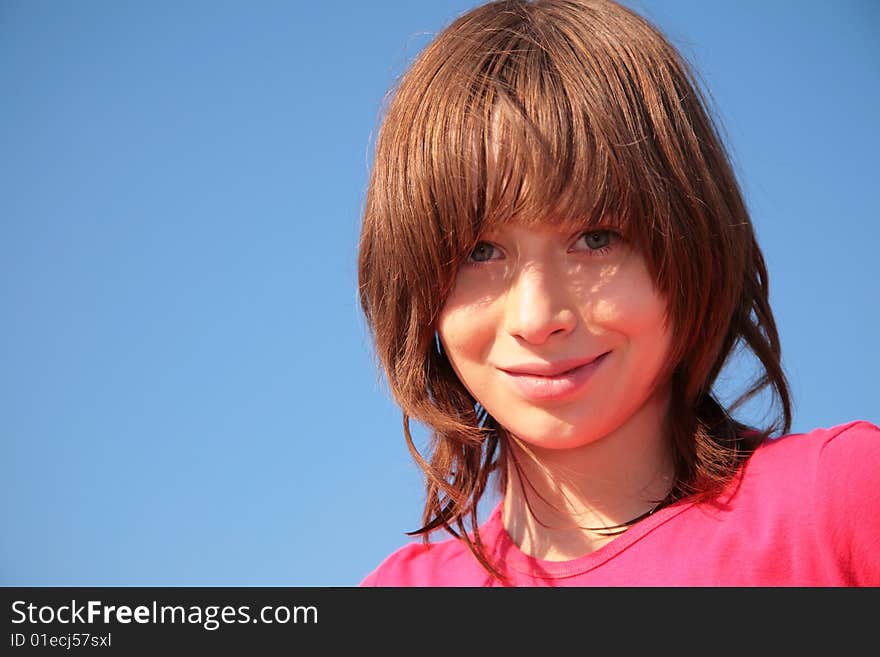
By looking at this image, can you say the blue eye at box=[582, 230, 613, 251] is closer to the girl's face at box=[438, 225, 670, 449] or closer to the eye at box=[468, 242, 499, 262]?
the girl's face at box=[438, 225, 670, 449]

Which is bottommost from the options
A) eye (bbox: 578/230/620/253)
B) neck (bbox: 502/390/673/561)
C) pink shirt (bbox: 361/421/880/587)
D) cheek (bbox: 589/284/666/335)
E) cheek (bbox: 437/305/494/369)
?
pink shirt (bbox: 361/421/880/587)

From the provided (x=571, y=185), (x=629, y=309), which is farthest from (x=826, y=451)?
(x=571, y=185)

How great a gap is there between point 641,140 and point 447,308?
298mm

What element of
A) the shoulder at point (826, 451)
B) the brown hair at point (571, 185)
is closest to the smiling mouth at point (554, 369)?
the brown hair at point (571, 185)

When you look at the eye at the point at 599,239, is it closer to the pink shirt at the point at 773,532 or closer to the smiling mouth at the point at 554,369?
the smiling mouth at the point at 554,369

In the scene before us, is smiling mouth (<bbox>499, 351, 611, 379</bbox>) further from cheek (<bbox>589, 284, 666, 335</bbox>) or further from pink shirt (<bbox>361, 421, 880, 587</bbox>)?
pink shirt (<bbox>361, 421, 880, 587</bbox>)

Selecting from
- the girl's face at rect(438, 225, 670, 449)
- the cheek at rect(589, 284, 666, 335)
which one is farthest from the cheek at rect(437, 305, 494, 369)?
the cheek at rect(589, 284, 666, 335)

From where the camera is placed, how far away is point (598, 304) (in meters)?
1.16

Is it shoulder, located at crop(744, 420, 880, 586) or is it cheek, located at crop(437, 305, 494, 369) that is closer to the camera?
shoulder, located at crop(744, 420, 880, 586)

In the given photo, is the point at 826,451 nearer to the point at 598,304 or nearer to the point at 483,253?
the point at 598,304

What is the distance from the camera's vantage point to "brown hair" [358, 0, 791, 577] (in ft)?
3.79

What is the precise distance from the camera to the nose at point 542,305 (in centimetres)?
115

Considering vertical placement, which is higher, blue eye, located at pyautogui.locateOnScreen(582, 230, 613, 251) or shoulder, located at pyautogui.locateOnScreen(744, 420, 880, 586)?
blue eye, located at pyautogui.locateOnScreen(582, 230, 613, 251)
